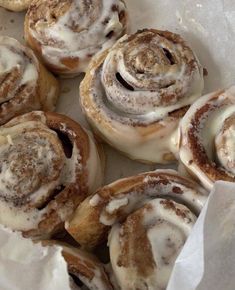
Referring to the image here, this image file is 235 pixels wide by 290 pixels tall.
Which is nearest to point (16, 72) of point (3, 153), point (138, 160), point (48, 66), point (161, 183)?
point (48, 66)

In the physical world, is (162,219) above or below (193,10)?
below

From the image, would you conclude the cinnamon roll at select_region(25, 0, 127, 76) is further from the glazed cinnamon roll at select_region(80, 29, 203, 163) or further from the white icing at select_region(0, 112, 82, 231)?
the white icing at select_region(0, 112, 82, 231)

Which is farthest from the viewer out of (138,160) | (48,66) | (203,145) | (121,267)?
(48,66)

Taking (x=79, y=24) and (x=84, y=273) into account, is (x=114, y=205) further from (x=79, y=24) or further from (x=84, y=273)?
(x=79, y=24)

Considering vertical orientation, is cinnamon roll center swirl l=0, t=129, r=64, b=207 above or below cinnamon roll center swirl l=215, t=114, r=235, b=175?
below

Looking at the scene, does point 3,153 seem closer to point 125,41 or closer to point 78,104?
point 78,104

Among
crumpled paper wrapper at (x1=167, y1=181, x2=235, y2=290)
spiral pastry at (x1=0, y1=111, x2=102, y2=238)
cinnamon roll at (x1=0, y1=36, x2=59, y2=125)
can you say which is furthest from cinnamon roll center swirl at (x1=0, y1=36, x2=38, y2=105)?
crumpled paper wrapper at (x1=167, y1=181, x2=235, y2=290)
